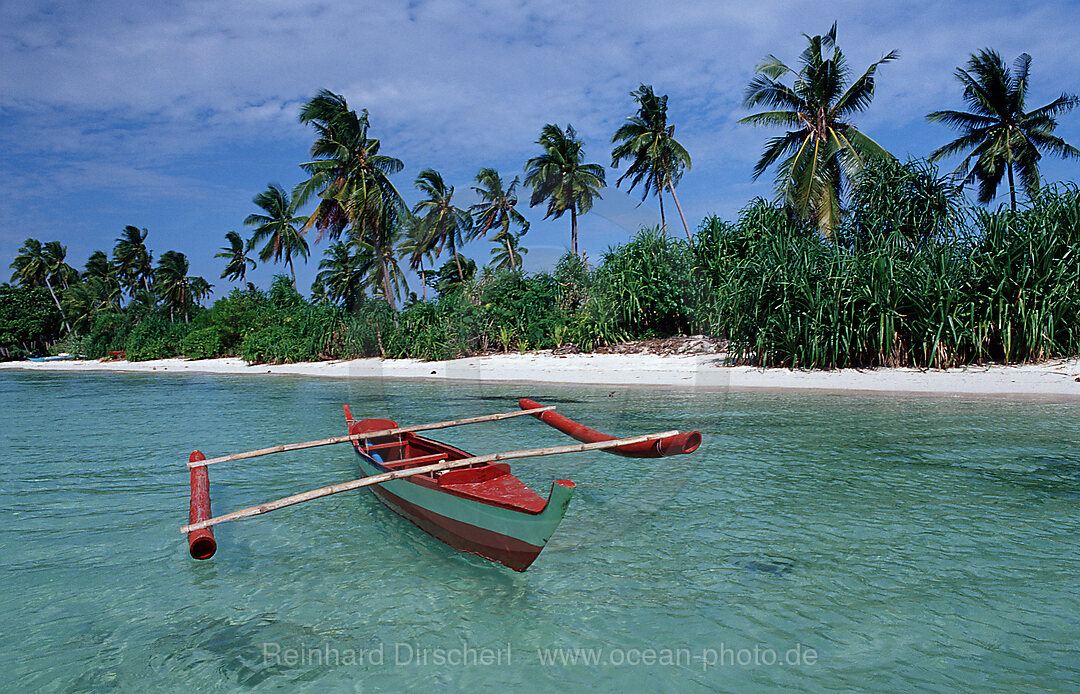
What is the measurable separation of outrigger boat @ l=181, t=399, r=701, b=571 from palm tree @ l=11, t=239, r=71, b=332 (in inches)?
2301

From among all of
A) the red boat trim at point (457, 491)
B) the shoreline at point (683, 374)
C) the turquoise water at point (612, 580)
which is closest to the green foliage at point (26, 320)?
the shoreline at point (683, 374)

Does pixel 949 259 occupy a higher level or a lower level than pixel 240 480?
higher

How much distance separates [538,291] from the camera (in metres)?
19.8

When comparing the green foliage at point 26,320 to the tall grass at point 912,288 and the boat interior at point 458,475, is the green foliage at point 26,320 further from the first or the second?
the boat interior at point 458,475

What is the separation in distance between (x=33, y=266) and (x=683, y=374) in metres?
56.6

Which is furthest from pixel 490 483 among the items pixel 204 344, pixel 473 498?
pixel 204 344

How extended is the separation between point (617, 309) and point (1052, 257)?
9385mm

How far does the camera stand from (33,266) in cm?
5116

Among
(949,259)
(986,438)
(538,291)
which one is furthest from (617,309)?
(986,438)

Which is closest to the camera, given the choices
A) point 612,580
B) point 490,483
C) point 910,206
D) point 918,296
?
point 612,580

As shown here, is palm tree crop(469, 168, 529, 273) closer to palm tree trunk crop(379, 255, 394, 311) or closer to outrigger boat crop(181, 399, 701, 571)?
palm tree trunk crop(379, 255, 394, 311)

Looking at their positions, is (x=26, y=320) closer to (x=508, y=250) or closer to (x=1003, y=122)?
(x=508, y=250)

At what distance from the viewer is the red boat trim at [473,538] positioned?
3.71 m

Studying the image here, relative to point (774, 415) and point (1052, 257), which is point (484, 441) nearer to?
point (774, 415)
